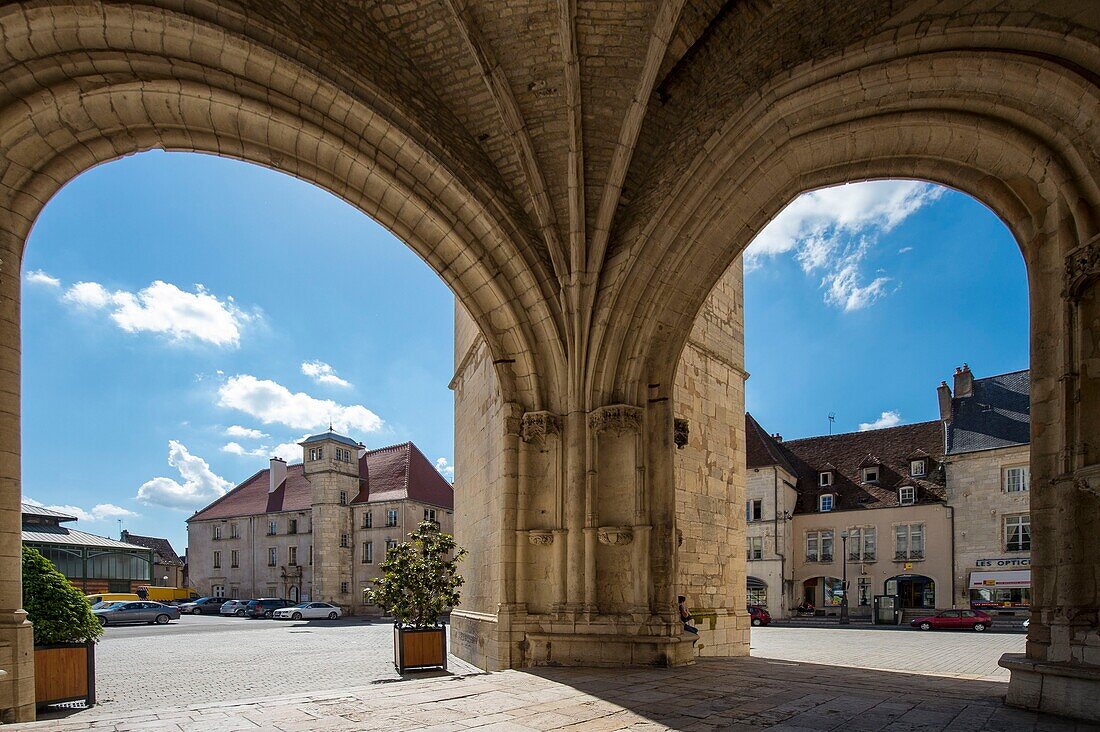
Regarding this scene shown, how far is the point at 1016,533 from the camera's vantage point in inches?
830

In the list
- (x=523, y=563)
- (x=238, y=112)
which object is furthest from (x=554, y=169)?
(x=523, y=563)

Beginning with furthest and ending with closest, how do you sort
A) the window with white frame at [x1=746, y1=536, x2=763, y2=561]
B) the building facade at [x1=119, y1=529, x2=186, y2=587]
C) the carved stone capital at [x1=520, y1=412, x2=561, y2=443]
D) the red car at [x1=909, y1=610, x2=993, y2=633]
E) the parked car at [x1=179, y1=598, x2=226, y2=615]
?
the building facade at [x1=119, y1=529, x2=186, y2=587]
the parked car at [x1=179, y1=598, x2=226, y2=615]
the window with white frame at [x1=746, y1=536, x2=763, y2=561]
the red car at [x1=909, y1=610, x2=993, y2=633]
the carved stone capital at [x1=520, y1=412, x2=561, y2=443]

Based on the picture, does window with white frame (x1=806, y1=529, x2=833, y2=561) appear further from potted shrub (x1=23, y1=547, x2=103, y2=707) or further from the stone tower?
potted shrub (x1=23, y1=547, x2=103, y2=707)

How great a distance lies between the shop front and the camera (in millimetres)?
20531

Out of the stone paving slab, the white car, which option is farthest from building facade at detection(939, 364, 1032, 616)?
the white car

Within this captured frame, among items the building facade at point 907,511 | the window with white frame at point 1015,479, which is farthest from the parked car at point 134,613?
the window with white frame at point 1015,479

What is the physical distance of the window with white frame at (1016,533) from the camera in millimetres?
20734

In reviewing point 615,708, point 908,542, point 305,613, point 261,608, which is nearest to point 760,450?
point 908,542

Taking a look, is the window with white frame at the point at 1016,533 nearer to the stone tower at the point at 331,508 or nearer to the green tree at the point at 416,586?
the green tree at the point at 416,586

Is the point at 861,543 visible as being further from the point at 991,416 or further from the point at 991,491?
the point at 991,416

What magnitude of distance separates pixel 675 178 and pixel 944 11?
8.38 ft

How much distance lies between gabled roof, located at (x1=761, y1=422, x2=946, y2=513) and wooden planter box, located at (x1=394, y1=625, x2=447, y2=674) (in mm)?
19547

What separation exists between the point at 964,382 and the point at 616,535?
2036cm

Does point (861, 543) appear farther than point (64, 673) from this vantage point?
Yes
